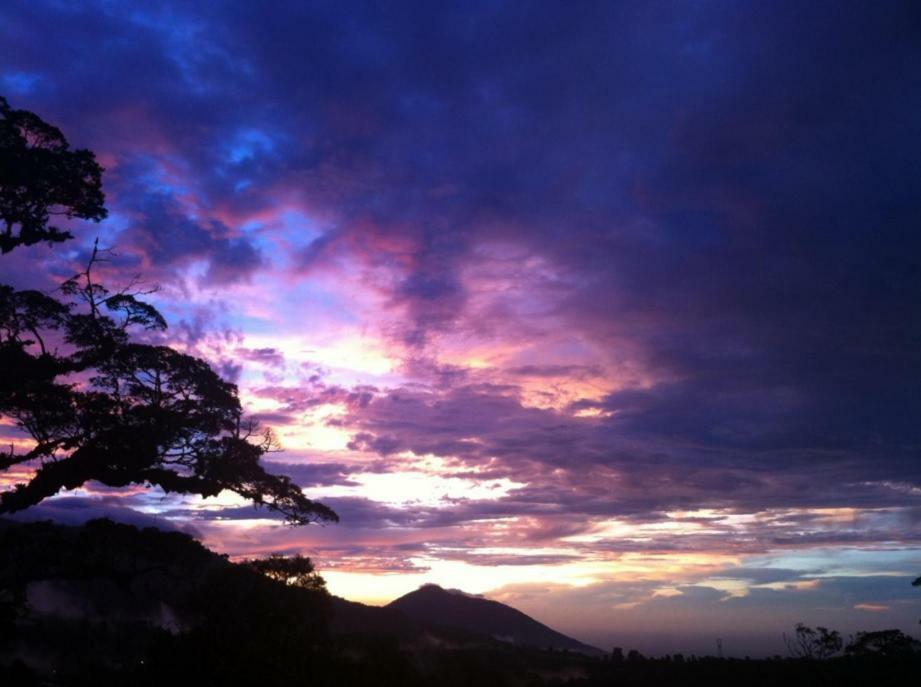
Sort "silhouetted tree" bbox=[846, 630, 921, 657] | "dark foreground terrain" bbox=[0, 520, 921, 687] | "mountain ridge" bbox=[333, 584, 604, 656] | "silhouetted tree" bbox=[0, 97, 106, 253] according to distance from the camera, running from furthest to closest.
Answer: "mountain ridge" bbox=[333, 584, 604, 656]
"silhouetted tree" bbox=[846, 630, 921, 657]
"silhouetted tree" bbox=[0, 97, 106, 253]
"dark foreground terrain" bbox=[0, 520, 921, 687]

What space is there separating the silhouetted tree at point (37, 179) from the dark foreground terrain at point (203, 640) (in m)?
11.2

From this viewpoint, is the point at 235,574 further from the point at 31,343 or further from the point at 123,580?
the point at 31,343

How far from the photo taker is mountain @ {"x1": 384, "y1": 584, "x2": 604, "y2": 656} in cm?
16112

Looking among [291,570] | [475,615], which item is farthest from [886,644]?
[475,615]

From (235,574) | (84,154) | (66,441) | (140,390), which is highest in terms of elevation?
(84,154)

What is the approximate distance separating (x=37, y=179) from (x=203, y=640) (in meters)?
16.8

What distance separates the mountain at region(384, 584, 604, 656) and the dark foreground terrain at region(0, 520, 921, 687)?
11018 cm

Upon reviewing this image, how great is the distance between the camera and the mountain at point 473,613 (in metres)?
161

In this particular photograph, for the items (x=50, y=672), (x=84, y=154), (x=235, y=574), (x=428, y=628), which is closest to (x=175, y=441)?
(x=235, y=574)

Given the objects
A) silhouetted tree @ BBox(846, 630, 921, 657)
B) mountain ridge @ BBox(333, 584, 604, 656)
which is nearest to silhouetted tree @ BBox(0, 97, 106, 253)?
silhouetted tree @ BBox(846, 630, 921, 657)

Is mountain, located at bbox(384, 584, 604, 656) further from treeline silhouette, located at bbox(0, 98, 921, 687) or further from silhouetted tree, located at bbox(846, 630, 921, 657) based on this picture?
treeline silhouette, located at bbox(0, 98, 921, 687)

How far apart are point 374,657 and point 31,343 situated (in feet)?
50.3

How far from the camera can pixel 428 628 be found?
7438 cm

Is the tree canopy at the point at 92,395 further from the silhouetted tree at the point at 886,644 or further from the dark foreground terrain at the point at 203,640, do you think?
the silhouetted tree at the point at 886,644
